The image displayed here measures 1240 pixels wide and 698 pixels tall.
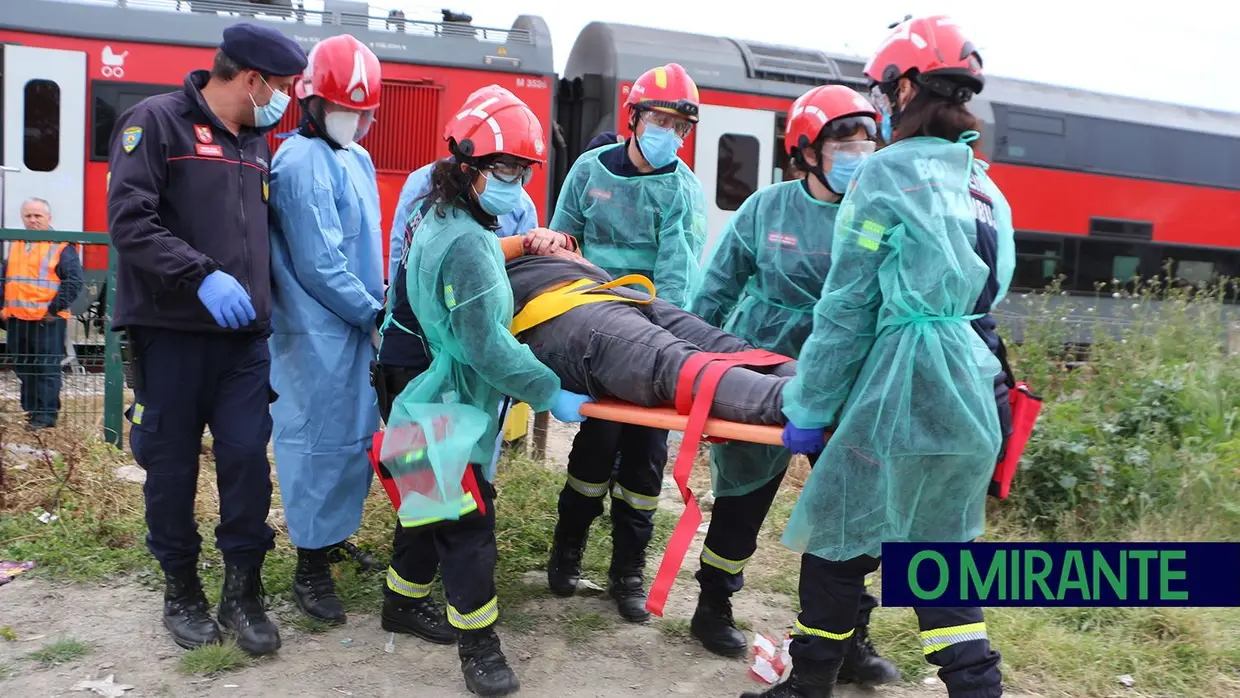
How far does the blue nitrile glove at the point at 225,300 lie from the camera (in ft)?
10.1

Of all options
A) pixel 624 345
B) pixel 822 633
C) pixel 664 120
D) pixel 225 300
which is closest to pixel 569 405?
pixel 624 345

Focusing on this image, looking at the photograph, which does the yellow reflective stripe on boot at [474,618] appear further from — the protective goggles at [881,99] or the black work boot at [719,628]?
the protective goggles at [881,99]

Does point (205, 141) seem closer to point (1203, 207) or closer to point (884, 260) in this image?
point (884, 260)

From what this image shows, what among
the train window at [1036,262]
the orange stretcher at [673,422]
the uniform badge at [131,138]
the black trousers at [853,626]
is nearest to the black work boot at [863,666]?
the black trousers at [853,626]

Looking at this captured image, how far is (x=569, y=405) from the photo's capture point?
308cm

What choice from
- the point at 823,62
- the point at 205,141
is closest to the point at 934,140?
the point at 205,141

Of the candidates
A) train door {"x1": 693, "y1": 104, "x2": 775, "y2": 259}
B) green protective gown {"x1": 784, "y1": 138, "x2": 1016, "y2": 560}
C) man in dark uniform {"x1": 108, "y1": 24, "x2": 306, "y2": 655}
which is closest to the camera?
green protective gown {"x1": 784, "y1": 138, "x2": 1016, "y2": 560}

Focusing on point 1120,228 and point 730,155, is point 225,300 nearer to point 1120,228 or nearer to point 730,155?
point 730,155

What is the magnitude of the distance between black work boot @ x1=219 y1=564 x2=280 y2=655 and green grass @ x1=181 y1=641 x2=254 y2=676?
38 mm

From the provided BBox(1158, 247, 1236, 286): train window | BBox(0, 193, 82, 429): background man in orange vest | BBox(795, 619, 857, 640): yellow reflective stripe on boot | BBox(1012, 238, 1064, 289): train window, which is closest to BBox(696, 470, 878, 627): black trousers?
BBox(795, 619, 857, 640): yellow reflective stripe on boot

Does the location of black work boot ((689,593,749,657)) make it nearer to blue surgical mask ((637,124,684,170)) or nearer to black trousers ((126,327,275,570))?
black trousers ((126,327,275,570))

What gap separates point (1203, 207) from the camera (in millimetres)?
13258

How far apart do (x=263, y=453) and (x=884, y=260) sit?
212 centimetres

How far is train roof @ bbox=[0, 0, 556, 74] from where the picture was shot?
8.61m
